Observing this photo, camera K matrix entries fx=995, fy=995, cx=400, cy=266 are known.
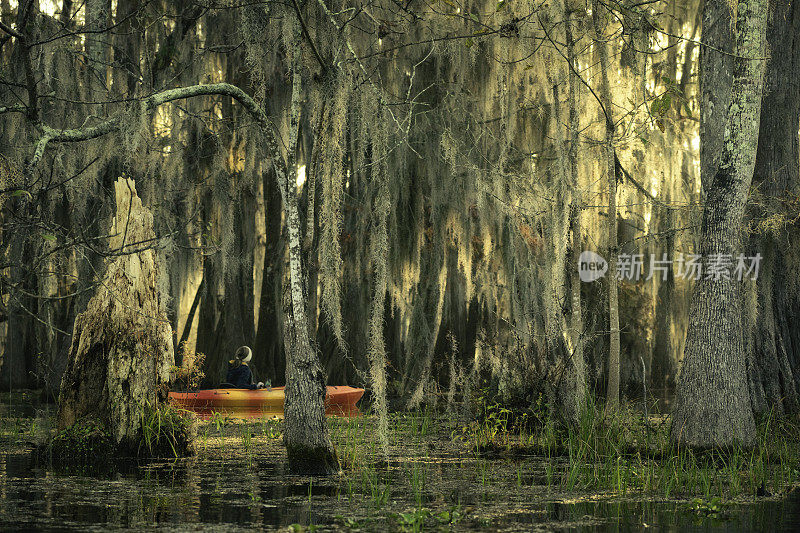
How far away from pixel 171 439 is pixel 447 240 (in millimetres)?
6447

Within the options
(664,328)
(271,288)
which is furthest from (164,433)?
(664,328)

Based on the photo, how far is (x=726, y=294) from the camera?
8.84 metres

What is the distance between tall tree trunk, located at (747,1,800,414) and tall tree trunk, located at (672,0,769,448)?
69.3 inches

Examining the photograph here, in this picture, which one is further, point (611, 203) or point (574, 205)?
point (611, 203)

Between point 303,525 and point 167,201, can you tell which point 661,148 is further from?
point 303,525

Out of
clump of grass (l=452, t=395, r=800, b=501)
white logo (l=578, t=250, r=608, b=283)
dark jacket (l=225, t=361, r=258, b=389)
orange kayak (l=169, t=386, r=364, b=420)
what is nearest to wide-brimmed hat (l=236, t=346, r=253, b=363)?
dark jacket (l=225, t=361, r=258, b=389)

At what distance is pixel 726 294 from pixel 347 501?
4.05 meters

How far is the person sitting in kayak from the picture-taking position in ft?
45.8

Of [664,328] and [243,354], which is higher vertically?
[664,328]

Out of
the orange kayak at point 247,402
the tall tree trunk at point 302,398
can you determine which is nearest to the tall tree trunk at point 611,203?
the orange kayak at point 247,402

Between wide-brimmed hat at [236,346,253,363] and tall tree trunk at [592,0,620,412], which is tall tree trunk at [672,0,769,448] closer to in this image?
tall tree trunk at [592,0,620,412]

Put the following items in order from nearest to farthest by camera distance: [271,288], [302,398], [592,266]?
1. [302,398]
2. [592,266]
3. [271,288]

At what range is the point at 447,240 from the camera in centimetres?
1491

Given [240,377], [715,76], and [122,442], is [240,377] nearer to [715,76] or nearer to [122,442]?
[122,442]
